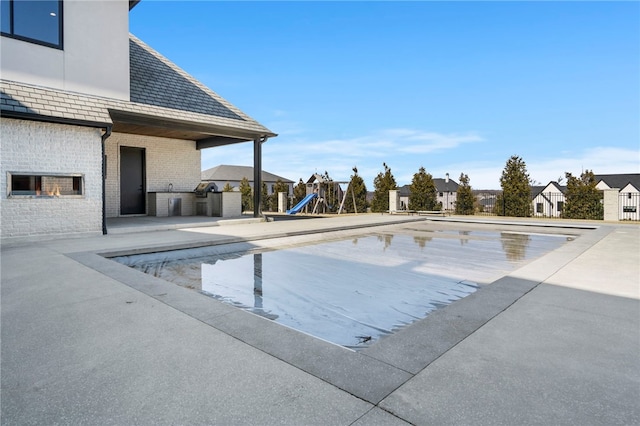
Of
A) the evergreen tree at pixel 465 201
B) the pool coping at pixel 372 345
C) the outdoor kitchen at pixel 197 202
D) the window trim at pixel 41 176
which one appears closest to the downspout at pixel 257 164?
the outdoor kitchen at pixel 197 202

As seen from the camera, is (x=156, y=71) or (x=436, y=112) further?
(x=436, y=112)

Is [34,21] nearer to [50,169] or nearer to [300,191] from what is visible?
[50,169]

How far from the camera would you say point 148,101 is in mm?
10281

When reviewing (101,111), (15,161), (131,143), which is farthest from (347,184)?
(15,161)

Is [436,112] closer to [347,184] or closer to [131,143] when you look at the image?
[347,184]

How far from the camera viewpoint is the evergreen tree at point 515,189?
1706cm

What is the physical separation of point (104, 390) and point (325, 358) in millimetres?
1208

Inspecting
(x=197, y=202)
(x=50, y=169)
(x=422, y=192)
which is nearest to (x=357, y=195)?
(x=422, y=192)

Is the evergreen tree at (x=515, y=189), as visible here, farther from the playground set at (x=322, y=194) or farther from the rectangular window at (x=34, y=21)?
the rectangular window at (x=34, y=21)

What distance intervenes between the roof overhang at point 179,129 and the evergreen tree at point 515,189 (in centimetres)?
1237

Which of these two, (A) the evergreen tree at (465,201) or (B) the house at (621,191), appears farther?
(B) the house at (621,191)

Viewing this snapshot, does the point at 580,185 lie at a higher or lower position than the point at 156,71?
lower

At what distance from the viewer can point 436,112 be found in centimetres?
Answer: 1762

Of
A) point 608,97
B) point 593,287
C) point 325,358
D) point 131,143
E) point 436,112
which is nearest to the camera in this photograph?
point 325,358
